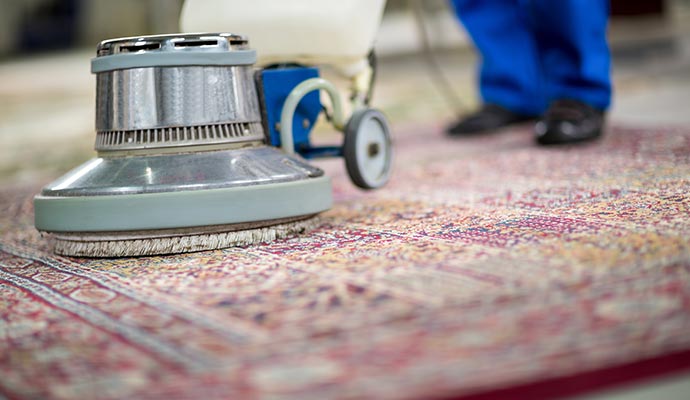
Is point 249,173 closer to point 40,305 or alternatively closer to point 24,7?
point 40,305

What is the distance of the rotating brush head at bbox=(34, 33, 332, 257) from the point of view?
1.09 m

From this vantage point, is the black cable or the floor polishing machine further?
the black cable

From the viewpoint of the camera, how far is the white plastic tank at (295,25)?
1308 millimetres

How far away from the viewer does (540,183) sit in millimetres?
1443

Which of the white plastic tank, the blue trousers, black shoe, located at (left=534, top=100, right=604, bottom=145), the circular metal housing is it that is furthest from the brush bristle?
the blue trousers

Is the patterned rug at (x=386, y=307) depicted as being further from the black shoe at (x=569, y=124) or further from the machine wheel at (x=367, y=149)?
the black shoe at (x=569, y=124)

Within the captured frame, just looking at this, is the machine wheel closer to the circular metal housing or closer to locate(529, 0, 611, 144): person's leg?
the circular metal housing

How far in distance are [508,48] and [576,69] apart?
0.33 m

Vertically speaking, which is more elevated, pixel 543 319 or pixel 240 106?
pixel 240 106

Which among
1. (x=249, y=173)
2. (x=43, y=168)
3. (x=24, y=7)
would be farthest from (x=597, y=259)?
(x=24, y=7)

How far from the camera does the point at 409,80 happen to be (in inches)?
172

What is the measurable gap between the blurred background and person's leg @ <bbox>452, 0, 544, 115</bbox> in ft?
0.49

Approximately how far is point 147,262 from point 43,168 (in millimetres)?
1313

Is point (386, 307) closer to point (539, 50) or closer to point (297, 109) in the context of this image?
point (297, 109)
